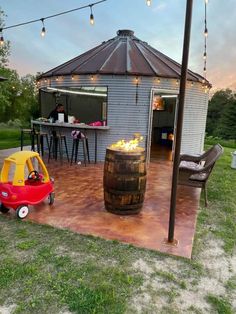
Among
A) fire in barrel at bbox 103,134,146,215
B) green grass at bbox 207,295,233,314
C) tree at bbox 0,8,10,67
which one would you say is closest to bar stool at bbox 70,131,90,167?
fire in barrel at bbox 103,134,146,215

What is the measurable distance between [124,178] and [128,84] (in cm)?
447

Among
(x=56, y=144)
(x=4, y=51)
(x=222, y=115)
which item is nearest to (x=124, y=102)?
(x=56, y=144)

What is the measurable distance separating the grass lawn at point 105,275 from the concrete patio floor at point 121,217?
16 centimetres

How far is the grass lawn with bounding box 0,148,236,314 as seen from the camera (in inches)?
81.4

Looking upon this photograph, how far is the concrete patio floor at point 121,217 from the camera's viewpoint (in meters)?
3.18

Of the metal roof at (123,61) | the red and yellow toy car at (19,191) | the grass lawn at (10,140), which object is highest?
the metal roof at (123,61)

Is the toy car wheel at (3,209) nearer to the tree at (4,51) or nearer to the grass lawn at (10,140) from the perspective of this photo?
the grass lawn at (10,140)

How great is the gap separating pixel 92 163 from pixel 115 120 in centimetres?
145

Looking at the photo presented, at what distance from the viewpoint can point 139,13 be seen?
9.05 m

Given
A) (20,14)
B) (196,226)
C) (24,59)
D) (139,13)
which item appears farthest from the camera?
(24,59)

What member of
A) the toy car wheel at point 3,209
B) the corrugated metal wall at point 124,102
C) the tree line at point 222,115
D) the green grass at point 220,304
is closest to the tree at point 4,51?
the corrugated metal wall at point 124,102

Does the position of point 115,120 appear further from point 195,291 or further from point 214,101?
point 214,101

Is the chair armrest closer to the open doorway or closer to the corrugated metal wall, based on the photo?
the corrugated metal wall

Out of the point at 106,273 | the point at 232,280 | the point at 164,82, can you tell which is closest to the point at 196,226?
the point at 232,280
